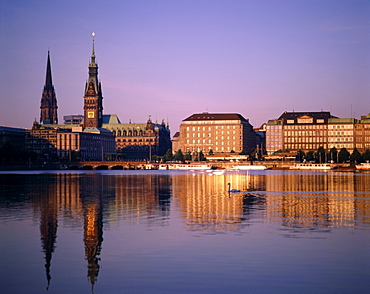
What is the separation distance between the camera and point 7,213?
44312 millimetres

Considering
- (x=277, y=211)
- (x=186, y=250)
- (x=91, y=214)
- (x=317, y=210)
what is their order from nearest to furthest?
1. (x=186, y=250)
2. (x=91, y=214)
3. (x=277, y=211)
4. (x=317, y=210)

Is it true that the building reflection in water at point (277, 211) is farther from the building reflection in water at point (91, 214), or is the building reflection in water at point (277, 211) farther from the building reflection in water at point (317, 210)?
the building reflection in water at point (91, 214)

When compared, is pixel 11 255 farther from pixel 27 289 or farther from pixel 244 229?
pixel 244 229

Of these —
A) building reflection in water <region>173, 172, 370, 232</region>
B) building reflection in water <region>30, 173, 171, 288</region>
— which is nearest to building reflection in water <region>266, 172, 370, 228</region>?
building reflection in water <region>173, 172, 370, 232</region>

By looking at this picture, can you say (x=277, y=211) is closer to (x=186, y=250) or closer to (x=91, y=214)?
(x=91, y=214)

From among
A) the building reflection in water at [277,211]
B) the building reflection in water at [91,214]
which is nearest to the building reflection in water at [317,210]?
the building reflection in water at [277,211]

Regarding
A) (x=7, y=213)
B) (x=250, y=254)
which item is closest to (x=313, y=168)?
(x=7, y=213)

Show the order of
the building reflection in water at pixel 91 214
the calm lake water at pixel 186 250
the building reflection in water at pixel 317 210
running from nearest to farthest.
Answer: the calm lake water at pixel 186 250
the building reflection in water at pixel 91 214
the building reflection in water at pixel 317 210

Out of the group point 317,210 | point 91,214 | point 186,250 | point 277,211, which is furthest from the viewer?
point 317,210

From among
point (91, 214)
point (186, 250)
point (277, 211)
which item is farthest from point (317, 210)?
point (186, 250)

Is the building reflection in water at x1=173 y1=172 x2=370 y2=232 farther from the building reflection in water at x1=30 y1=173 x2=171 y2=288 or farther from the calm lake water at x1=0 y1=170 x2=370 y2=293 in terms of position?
the building reflection in water at x1=30 y1=173 x2=171 y2=288

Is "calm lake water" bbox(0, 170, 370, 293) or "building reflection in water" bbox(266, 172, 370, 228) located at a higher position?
"building reflection in water" bbox(266, 172, 370, 228)

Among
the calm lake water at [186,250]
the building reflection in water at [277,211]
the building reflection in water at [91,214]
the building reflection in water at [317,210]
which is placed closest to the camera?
the calm lake water at [186,250]

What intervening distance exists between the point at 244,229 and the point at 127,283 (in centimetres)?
1390
